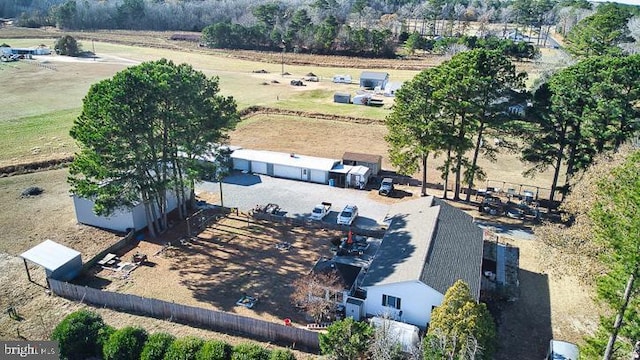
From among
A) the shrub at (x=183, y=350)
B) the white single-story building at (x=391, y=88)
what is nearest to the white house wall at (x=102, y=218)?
the shrub at (x=183, y=350)

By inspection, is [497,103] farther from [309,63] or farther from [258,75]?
[309,63]

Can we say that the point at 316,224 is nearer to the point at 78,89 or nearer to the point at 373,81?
the point at 373,81

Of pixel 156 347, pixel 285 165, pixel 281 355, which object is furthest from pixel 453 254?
pixel 285 165

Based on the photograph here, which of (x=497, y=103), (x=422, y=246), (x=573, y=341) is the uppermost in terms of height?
(x=497, y=103)

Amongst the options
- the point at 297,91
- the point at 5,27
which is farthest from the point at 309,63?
the point at 5,27

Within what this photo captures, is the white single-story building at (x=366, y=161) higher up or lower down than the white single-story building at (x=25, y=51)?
lower down

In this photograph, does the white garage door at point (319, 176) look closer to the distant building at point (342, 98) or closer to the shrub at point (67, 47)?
the distant building at point (342, 98)

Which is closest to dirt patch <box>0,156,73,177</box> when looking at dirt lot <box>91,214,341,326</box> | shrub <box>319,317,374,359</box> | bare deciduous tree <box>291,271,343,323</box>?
dirt lot <box>91,214,341,326</box>

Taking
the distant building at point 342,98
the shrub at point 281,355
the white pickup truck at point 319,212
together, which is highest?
the distant building at point 342,98
